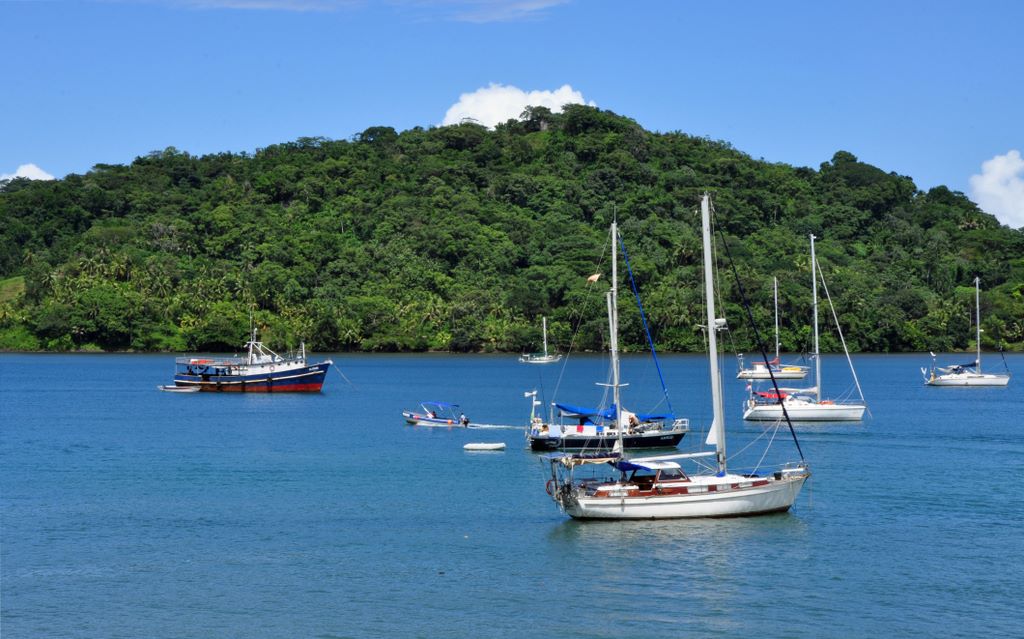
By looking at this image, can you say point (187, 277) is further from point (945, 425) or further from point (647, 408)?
point (945, 425)

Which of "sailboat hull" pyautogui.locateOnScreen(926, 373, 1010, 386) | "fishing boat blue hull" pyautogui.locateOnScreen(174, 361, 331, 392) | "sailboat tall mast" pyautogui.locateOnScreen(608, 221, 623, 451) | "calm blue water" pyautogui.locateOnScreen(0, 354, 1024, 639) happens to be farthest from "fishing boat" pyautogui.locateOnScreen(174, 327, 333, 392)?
"sailboat hull" pyautogui.locateOnScreen(926, 373, 1010, 386)

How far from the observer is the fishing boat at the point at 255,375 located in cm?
10206

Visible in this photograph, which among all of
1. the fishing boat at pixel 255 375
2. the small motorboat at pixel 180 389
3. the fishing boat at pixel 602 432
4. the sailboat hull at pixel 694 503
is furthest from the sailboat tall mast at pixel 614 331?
the small motorboat at pixel 180 389

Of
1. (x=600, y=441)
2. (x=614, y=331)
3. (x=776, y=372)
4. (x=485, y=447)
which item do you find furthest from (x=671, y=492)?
(x=776, y=372)

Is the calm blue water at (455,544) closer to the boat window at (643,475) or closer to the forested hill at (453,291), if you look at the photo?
the boat window at (643,475)

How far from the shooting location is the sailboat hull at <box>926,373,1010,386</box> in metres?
108

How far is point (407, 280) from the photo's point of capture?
181250 mm

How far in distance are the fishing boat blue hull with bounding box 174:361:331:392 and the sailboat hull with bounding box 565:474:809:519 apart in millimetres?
64788

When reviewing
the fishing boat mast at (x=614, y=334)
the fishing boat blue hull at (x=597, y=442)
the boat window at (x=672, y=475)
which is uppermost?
the fishing boat mast at (x=614, y=334)

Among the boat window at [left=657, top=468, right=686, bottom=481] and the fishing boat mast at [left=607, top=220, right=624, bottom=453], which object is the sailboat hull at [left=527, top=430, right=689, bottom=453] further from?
the boat window at [left=657, top=468, right=686, bottom=481]

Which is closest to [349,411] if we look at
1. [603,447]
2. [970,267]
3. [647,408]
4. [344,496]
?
[647,408]

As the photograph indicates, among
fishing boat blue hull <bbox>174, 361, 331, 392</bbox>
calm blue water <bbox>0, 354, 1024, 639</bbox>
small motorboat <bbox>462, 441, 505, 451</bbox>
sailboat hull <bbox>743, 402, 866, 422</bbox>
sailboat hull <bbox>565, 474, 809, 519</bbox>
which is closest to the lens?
calm blue water <bbox>0, 354, 1024, 639</bbox>

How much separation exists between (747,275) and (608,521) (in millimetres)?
136721

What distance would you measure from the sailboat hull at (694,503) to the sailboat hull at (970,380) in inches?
2984
